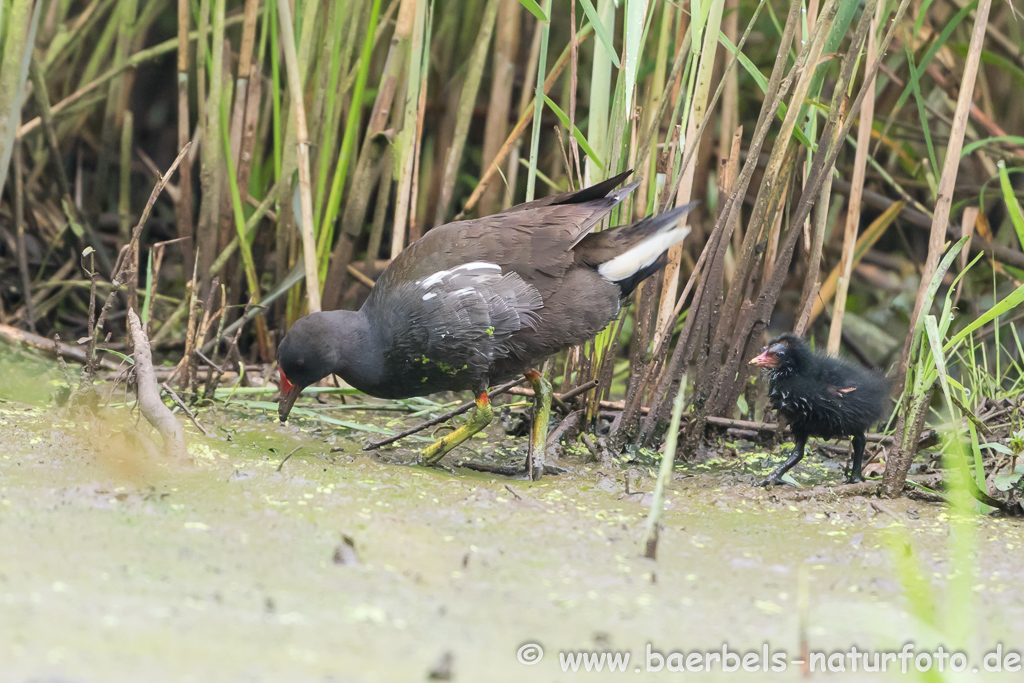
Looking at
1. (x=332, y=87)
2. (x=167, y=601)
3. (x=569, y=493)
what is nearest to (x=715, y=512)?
(x=569, y=493)

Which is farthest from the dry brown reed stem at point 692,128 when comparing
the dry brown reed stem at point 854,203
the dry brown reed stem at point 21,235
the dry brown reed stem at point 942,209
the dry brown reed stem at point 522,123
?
the dry brown reed stem at point 21,235

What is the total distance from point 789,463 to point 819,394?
0.22m

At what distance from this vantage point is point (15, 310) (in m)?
3.60

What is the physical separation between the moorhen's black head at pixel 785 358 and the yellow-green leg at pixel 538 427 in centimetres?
60

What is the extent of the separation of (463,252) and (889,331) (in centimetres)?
257

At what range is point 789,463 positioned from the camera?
257 centimetres

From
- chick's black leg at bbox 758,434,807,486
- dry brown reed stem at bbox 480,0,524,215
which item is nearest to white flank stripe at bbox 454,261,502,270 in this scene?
chick's black leg at bbox 758,434,807,486

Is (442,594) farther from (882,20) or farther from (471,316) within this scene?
(882,20)

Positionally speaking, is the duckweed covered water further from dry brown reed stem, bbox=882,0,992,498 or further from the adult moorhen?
the adult moorhen

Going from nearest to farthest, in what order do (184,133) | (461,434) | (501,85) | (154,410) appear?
1. (154,410)
2. (461,434)
3. (184,133)
4. (501,85)

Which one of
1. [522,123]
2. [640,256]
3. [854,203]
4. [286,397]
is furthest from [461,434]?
[854,203]

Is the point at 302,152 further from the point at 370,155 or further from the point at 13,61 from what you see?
the point at 13,61

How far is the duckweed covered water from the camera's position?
125 cm

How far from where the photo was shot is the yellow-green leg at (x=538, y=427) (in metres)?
2.51
